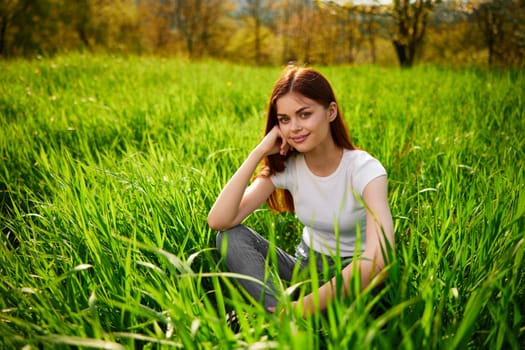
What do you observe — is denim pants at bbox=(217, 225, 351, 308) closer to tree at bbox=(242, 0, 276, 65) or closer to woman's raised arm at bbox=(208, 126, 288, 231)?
woman's raised arm at bbox=(208, 126, 288, 231)

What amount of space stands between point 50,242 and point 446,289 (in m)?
1.56

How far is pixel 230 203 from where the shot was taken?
1.73m

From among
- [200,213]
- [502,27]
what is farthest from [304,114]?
[502,27]

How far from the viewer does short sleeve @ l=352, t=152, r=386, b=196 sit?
60.4 inches

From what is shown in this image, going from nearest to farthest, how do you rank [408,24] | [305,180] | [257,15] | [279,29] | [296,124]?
[296,124] < [305,180] < [408,24] < [257,15] < [279,29]

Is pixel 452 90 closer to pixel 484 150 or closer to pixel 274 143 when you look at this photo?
pixel 484 150

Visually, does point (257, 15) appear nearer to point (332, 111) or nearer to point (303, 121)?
point (332, 111)

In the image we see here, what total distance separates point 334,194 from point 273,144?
1.22 feet

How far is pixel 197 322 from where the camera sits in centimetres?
100

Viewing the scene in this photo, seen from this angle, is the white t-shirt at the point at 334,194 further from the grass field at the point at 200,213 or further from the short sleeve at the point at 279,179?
the grass field at the point at 200,213

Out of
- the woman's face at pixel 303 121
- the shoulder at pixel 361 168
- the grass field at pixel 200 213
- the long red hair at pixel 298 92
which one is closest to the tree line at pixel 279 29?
the long red hair at pixel 298 92

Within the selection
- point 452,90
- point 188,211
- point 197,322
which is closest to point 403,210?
point 188,211

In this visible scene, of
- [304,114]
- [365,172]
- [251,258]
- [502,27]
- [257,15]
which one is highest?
[257,15]

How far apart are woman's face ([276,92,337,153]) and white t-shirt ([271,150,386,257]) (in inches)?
6.3
